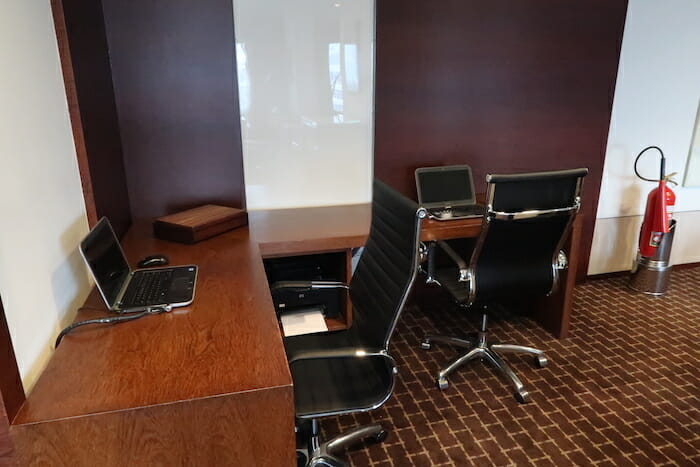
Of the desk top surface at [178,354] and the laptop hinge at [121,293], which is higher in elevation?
the laptop hinge at [121,293]

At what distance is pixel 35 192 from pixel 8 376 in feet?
1.68

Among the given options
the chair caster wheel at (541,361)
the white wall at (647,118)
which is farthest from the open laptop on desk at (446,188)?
the white wall at (647,118)

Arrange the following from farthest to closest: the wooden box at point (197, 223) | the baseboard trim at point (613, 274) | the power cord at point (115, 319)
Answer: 1. the baseboard trim at point (613, 274)
2. the wooden box at point (197, 223)
3. the power cord at point (115, 319)

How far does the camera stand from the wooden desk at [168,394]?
3.37 ft

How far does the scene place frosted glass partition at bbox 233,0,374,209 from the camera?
8.07 feet

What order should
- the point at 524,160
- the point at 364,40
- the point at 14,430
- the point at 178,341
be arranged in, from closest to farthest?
1. the point at 14,430
2. the point at 178,341
3. the point at 364,40
4. the point at 524,160

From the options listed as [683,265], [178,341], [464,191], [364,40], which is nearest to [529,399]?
[464,191]

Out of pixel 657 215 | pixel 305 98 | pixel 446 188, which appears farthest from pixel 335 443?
pixel 657 215

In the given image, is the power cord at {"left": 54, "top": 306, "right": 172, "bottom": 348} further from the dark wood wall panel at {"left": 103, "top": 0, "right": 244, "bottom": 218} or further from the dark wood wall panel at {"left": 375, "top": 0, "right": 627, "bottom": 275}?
the dark wood wall panel at {"left": 375, "top": 0, "right": 627, "bottom": 275}

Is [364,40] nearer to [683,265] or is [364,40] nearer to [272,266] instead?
[272,266]

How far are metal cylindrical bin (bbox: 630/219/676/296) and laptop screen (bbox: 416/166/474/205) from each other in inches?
58.0

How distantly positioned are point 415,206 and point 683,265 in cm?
325

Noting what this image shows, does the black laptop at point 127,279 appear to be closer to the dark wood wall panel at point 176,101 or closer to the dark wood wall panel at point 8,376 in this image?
the dark wood wall panel at point 8,376

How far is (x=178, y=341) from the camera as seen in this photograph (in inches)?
51.1
